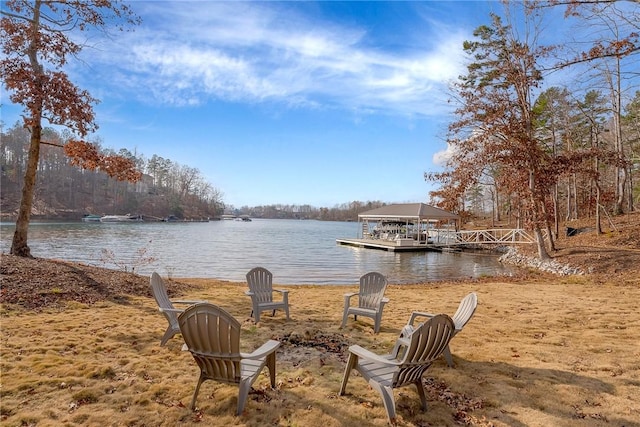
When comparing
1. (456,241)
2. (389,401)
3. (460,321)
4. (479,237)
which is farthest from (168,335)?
A: (479,237)

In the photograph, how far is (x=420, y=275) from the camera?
46.2 ft

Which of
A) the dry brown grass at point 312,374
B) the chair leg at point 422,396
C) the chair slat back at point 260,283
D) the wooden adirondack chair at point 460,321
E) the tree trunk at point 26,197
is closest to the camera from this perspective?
the dry brown grass at point 312,374

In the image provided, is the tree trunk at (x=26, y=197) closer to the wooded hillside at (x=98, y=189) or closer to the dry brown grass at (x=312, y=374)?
the dry brown grass at (x=312, y=374)

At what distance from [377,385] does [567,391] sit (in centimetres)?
180

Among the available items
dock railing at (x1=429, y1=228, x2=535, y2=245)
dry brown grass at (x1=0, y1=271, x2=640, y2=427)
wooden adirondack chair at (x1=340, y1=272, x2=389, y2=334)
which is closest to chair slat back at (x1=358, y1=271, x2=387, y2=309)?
wooden adirondack chair at (x1=340, y1=272, x2=389, y2=334)

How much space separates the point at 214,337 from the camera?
2734 millimetres

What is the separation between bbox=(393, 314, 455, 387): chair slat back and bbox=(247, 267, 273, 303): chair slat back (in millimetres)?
3180

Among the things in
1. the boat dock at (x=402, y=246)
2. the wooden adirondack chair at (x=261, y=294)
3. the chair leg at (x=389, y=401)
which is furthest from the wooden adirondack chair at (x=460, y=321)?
the boat dock at (x=402, y=246)

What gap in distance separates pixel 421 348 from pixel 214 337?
61.7 inches

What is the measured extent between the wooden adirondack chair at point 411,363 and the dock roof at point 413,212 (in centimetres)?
2294

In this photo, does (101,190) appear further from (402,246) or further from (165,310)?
(165,310)

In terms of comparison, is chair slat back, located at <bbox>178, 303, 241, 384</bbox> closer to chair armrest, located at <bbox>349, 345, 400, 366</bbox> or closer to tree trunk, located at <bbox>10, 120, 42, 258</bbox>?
chair armrest, located at <bbox>349, 345, 400, 366</bbox>

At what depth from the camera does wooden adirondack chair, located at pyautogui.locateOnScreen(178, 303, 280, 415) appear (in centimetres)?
272

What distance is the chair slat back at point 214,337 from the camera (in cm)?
271
